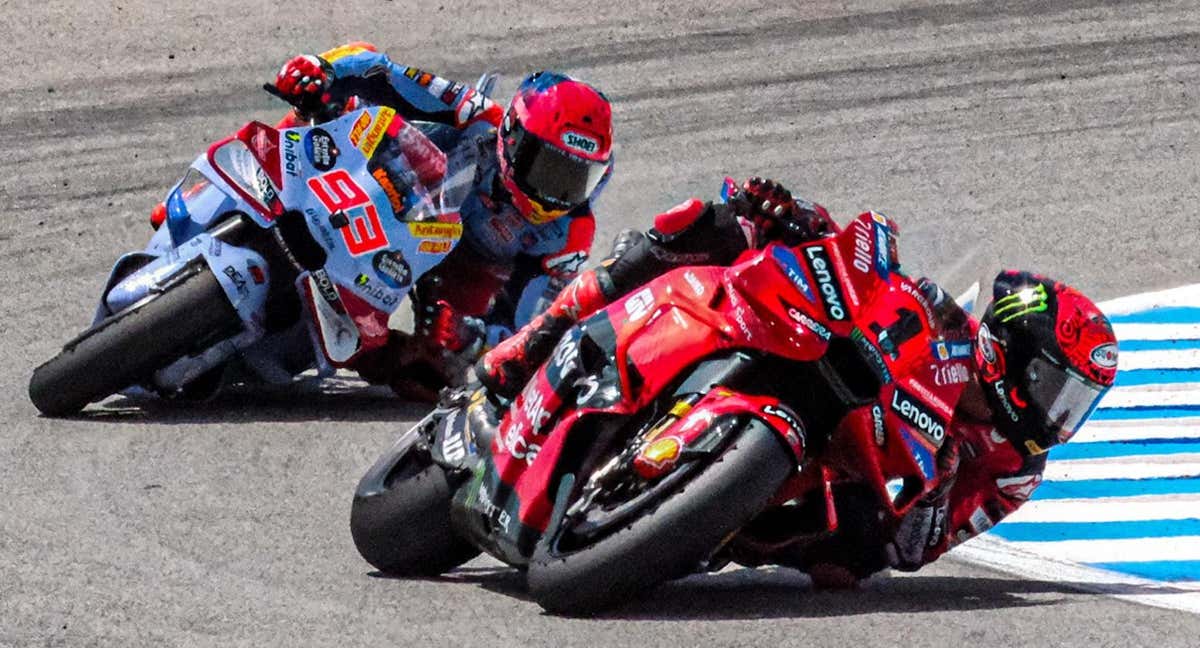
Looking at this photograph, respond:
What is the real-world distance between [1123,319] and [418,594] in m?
5.66

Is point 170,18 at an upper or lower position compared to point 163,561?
lower

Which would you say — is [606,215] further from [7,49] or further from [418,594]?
[418,594]

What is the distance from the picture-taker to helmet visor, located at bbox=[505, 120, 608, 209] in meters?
8.94

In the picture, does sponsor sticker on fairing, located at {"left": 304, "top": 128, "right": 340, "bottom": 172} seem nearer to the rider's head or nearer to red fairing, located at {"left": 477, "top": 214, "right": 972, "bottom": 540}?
the rider's head

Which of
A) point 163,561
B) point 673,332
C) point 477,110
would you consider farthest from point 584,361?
point 477,110

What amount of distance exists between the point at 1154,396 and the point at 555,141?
317cm

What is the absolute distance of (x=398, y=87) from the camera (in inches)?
395

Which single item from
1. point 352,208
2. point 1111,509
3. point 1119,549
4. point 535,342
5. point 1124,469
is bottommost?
point 1124,469

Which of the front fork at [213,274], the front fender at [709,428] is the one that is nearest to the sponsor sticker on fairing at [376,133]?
the front fork at [213,274]

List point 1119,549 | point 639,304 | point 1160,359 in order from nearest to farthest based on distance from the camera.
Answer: point 639,304, point 1119,549, point 1160,359

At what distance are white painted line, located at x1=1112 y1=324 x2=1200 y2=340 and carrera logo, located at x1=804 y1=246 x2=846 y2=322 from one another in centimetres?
511

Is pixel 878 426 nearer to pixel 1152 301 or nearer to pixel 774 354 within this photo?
pixel 774 354

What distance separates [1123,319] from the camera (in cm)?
1105

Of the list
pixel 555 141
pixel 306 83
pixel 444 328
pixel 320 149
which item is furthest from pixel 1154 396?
pixel 306 83
